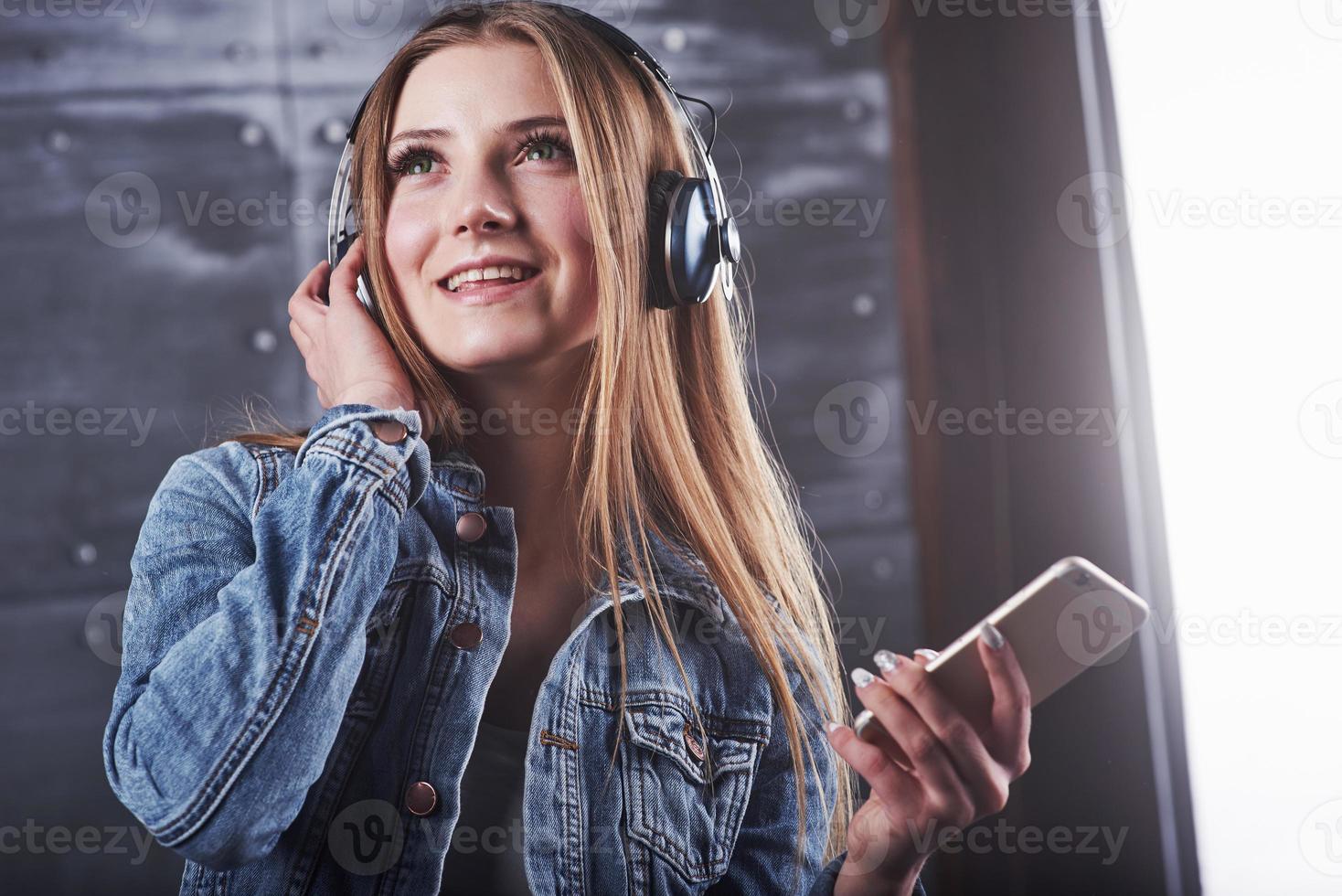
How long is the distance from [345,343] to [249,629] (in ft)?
1.05

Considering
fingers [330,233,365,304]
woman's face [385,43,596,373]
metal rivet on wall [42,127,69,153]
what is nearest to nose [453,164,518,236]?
woman's face [385,43,596,373]

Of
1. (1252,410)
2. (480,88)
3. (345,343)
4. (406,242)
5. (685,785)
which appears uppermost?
(480,88)

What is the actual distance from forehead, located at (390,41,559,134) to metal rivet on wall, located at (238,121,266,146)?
26cm

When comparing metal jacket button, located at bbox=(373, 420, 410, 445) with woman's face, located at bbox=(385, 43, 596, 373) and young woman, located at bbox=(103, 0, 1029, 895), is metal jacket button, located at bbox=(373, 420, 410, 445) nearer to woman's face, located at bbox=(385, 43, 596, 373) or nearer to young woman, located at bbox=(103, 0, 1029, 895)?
young woman, located at bbox=(103, 0, 1029, 895)

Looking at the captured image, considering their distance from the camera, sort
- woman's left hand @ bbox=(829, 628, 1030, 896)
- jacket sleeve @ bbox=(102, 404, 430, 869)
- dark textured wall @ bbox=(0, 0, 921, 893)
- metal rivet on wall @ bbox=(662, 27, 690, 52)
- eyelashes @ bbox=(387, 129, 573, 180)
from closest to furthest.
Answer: jacket sleeve @ bbox=(102, 404, 430, 869), woman's left hand @ bbox=(829, 628, 1030, 896), eyelashes @ bbox=(387, 129, 573, 180), dark textured wall @ bbox=(0, 0, 921, 893), metal rivet on wall @ bbox=(662, 27, 690, 52)

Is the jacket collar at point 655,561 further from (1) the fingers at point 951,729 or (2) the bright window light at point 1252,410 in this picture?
(2) the bright window light at point 1252,410

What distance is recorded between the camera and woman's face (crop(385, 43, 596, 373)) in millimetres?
1033

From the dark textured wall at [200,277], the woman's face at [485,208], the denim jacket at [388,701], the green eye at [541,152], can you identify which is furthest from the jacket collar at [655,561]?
the green eye at [541,152]

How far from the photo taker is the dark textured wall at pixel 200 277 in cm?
115

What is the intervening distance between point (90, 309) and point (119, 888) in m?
0.66

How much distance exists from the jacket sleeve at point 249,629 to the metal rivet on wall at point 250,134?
0.44 m

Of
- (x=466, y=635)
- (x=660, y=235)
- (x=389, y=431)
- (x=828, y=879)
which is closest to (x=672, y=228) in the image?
(x=660, y=235)

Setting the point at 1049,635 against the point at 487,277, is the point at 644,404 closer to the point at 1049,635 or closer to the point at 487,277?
the point at 487,277

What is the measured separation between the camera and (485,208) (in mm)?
1024
